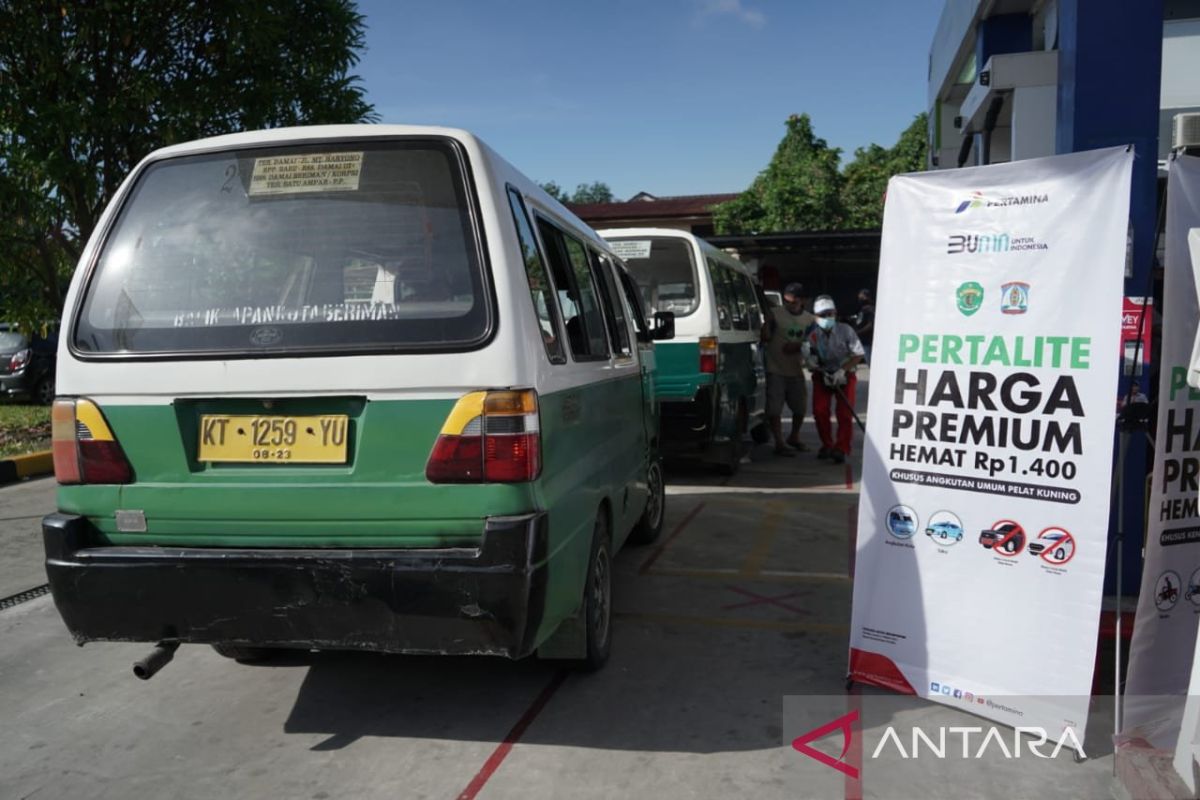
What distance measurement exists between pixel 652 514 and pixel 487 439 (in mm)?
3368

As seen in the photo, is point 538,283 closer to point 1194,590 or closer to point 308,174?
point 308,174

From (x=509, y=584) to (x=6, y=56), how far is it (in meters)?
9.34

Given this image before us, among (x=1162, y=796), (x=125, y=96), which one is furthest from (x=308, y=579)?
(x=125, y=96)

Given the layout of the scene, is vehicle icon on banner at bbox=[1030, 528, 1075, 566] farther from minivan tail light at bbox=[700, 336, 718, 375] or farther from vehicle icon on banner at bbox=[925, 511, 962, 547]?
minivan tail light at bbox=[700, 336, 718, 375]

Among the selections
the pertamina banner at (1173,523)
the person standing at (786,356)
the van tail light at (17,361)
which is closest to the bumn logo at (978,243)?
the pertamina banner at (1173,523)

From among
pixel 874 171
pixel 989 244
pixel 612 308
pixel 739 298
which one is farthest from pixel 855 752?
pixel 874 171

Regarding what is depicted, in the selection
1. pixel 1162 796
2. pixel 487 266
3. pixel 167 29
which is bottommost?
pixel 1162 796

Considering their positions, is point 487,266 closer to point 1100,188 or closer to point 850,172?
point 1100,188

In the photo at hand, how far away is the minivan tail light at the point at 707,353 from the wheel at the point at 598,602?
12.4ft

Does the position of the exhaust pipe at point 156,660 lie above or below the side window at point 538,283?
below

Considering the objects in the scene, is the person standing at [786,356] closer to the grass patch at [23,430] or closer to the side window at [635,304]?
the side window at [635,304]

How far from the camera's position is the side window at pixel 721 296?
26.9ft

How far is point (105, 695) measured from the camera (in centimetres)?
385

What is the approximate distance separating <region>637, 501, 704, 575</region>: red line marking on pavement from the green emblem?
2.69 m
